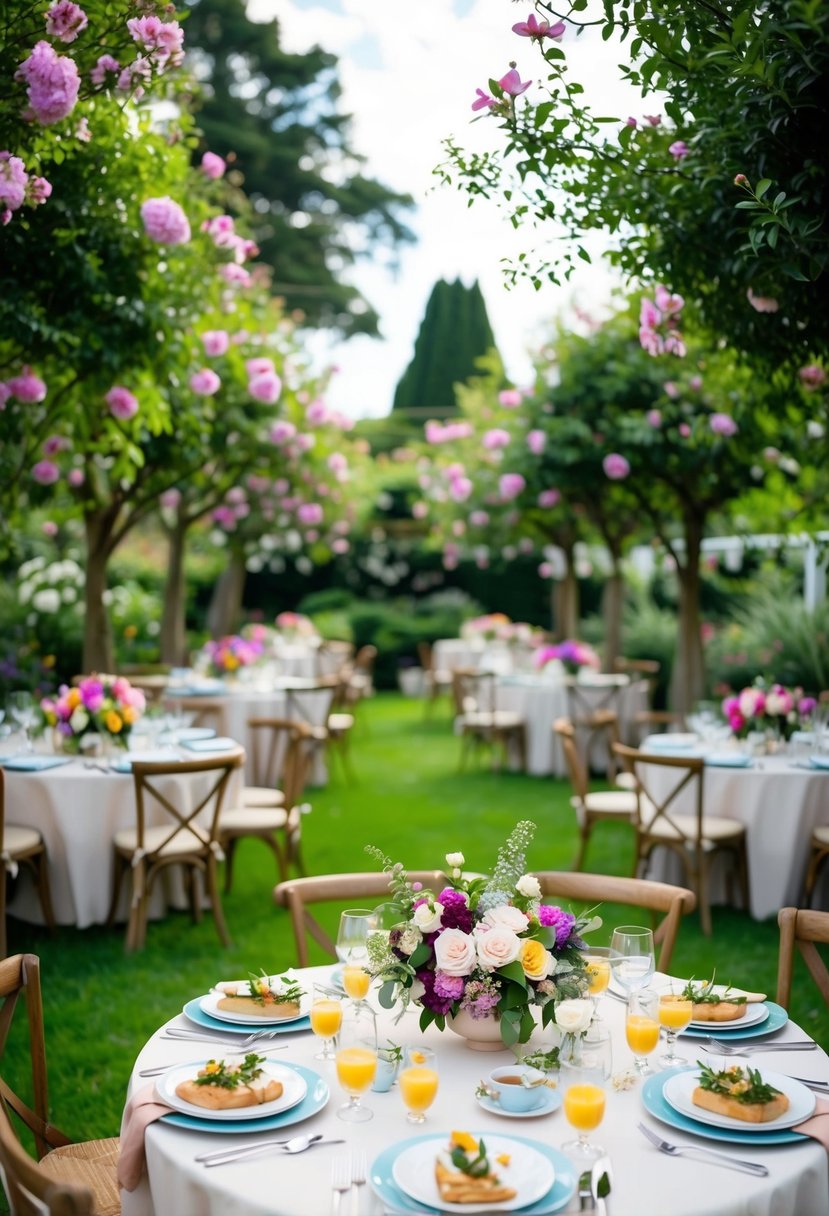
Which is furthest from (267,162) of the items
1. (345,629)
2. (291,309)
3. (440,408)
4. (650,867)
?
(650,867)

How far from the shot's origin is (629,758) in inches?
228

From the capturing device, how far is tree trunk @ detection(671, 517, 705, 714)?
902 cm

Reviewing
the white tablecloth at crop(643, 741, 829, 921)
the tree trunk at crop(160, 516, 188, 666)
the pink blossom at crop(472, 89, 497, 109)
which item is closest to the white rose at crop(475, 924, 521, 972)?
the pink blossom at crop(472, 89, 497, 109)

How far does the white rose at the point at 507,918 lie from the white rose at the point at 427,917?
10 cm

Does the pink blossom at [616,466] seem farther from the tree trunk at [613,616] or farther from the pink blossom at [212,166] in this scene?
the pink blossom at [212,166]

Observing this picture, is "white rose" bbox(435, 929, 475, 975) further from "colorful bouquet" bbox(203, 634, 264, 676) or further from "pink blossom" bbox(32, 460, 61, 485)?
"colorful bouquet" bbox(203, 634, 264, 676)

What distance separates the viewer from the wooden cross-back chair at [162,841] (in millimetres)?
5129

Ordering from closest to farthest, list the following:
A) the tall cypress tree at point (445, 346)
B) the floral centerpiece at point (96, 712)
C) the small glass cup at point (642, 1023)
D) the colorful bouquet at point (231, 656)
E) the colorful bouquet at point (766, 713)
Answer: the small glass cup at point (642, 1023)
the floral centerpiece at point (96, 712)
the colorful bouquet at point (766, 713)
the colorful bouquet at point (231, 656)
the tall cypress tree at point (445, 346)

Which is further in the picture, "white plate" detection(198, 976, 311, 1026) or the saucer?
"white plate" detection(198, 976, 311, 1026)

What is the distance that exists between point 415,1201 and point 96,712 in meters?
4.30

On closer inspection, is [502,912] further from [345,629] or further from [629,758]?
[345,629]

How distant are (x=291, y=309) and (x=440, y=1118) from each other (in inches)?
734

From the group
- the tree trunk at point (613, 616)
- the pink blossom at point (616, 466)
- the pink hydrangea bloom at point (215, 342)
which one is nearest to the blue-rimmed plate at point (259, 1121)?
the pink hydrangea bloom at point (215, 342)

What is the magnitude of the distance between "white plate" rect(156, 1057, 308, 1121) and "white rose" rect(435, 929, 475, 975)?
0.34 meters
